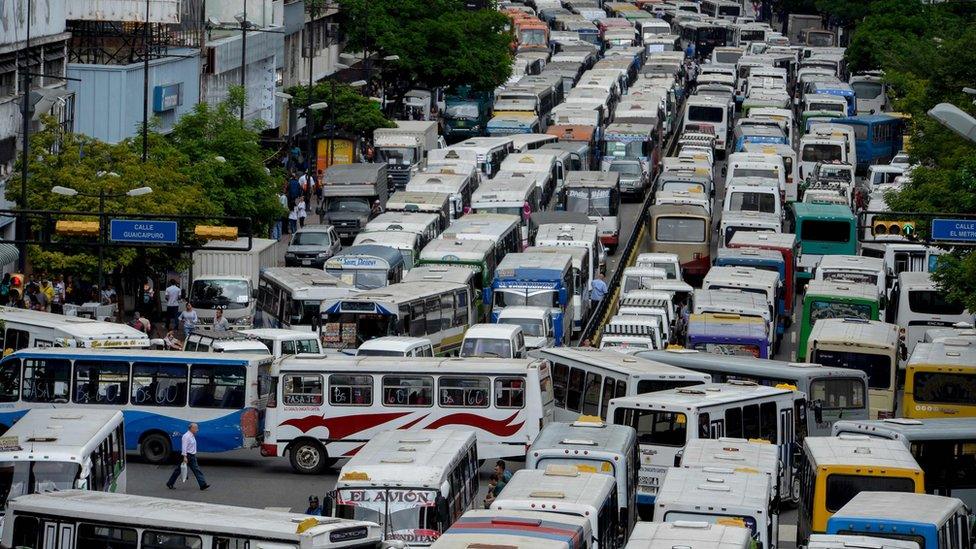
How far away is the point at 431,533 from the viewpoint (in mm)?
29125

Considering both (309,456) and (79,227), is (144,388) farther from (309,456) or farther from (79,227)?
(79,227)

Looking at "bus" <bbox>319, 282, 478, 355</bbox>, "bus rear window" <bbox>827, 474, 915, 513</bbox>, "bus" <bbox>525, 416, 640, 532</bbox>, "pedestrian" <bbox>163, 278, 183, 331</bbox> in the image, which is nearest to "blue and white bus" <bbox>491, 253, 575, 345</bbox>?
"bus" <bbox>319, 282, 478, 355</bbox>

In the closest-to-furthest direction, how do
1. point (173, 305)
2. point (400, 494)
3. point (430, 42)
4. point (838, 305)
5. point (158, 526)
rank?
point (158, 526), point (400, 494), point (838, 305), point (173, 305), point (430, 42)

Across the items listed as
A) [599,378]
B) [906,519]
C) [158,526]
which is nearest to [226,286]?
[599,378]

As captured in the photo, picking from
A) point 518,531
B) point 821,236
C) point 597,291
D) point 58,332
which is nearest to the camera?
point 518,531

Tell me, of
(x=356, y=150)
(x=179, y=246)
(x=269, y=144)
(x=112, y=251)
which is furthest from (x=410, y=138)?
(x=179, y=246)

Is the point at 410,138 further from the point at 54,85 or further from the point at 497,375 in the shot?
the point at 497,375

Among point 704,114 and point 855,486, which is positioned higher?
point 704,114

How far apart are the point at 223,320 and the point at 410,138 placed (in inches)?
1108

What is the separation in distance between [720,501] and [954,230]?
16525 mm

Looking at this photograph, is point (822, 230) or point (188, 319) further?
point (822, 230)

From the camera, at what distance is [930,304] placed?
52625mm

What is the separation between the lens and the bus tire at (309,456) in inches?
1527

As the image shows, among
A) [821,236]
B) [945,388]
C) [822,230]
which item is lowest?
[945,388]
